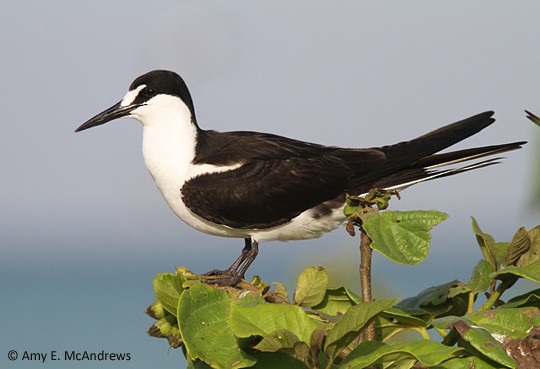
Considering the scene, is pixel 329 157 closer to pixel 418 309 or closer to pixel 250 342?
pixel 418 309

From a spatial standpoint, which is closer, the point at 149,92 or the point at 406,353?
the point at 406,353

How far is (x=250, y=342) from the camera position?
2.17 meters

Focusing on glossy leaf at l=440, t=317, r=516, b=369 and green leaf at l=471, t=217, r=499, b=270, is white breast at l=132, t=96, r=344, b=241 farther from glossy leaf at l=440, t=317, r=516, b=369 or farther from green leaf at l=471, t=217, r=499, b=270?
glossy leaf at l=440, t=317, r=516, b=369

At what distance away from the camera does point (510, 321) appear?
87.4 inches

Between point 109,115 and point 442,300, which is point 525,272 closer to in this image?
point 442,300

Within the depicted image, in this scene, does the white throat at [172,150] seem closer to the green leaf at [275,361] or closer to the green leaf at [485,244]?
the green leaf at [485,244]

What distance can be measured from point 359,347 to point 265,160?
3.94m

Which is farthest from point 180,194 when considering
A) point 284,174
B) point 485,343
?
point 485,343

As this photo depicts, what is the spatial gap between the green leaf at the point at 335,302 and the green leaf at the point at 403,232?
307 millimetres

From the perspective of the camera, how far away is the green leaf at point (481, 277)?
255cm

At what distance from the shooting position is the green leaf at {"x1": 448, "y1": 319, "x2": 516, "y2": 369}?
2.03 meters

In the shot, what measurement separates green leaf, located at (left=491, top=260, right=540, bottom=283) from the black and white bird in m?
3.12

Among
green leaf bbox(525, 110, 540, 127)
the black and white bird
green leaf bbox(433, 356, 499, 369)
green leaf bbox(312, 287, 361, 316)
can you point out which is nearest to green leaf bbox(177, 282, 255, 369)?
green leaf bbox(312, 287, 361, 316)

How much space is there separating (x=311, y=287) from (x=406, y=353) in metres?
0.60
